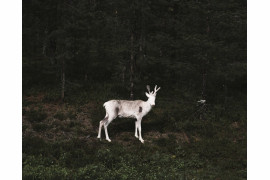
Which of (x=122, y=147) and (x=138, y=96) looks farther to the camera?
(x=138, y=96)

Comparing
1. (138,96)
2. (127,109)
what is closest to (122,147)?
(127,109)

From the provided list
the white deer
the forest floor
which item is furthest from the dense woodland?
the white deer

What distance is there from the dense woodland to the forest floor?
4 centimetres

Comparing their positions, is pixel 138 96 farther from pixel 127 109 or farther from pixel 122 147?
pixel 122 147

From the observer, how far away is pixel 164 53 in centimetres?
2353

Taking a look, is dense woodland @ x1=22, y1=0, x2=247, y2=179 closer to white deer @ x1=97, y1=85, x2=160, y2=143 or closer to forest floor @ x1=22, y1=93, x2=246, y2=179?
forest floor @ x1=22, y1=93, x2=246, y2=179

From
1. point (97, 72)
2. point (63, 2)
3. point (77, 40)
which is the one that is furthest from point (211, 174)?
point (97, 72)

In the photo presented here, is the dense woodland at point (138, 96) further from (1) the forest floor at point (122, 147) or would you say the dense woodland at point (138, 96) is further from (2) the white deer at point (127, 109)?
(2) the white deer at point (127, 109)

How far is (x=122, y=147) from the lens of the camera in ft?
39.2

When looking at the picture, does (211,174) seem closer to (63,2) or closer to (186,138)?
(186,138)

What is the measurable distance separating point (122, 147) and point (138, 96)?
654 cm
